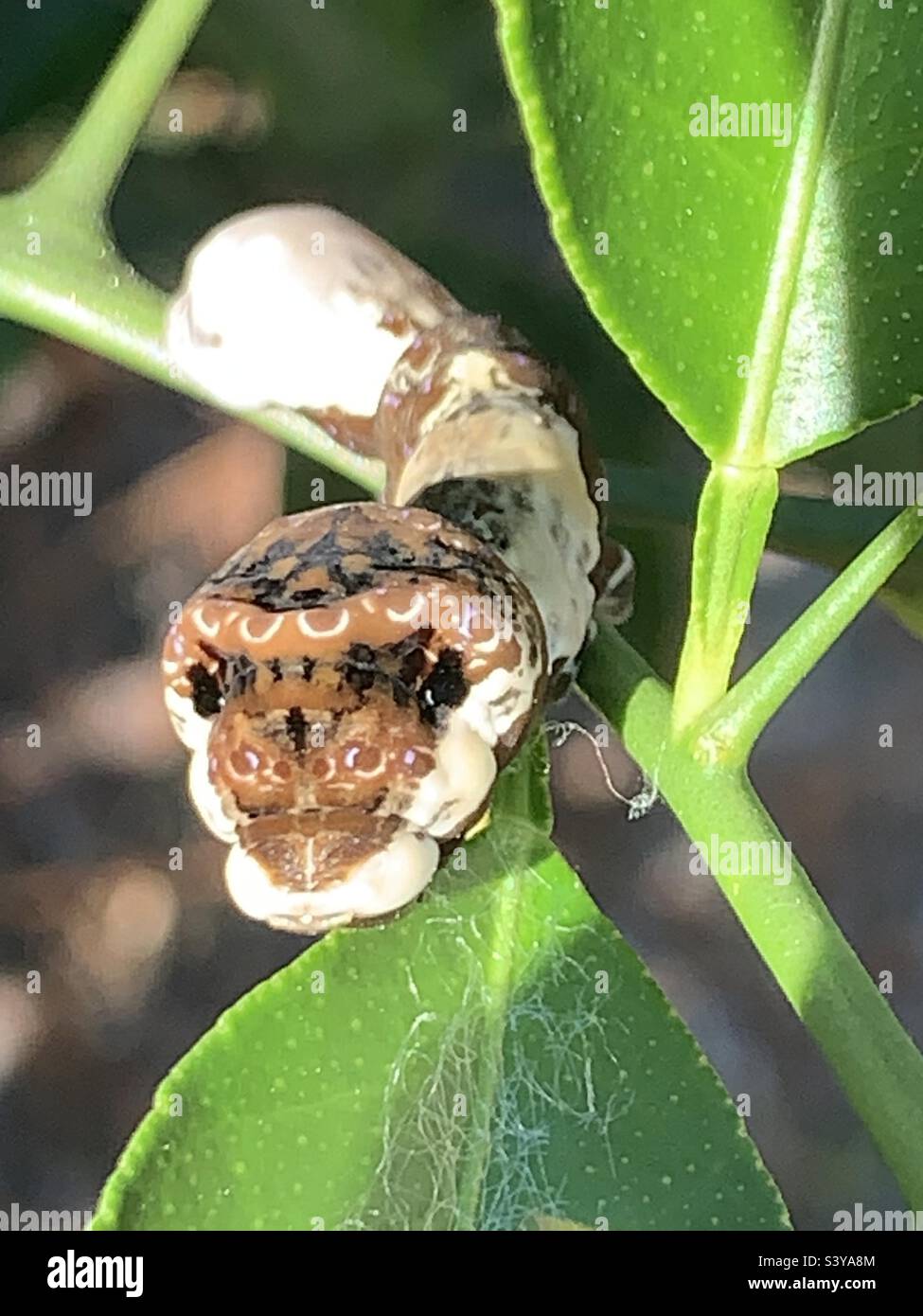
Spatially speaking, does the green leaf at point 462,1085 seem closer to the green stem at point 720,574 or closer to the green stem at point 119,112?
the green stem at point 720,574

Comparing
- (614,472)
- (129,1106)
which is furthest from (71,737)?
(614,472)

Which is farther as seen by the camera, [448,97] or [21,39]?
[448,97]

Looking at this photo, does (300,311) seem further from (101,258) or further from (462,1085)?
(462,1085)

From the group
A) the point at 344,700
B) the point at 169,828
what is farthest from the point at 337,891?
the point at 169,828

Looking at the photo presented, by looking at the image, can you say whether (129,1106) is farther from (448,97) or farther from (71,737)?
(448,97)

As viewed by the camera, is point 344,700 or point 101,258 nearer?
point 344,700

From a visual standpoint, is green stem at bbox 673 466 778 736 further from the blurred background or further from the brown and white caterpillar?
the blurred background

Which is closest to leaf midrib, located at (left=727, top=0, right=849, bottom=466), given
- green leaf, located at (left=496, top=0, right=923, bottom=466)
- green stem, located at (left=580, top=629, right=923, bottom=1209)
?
green leaf, located at (left=496, top=0, right=923, bottom=466)
